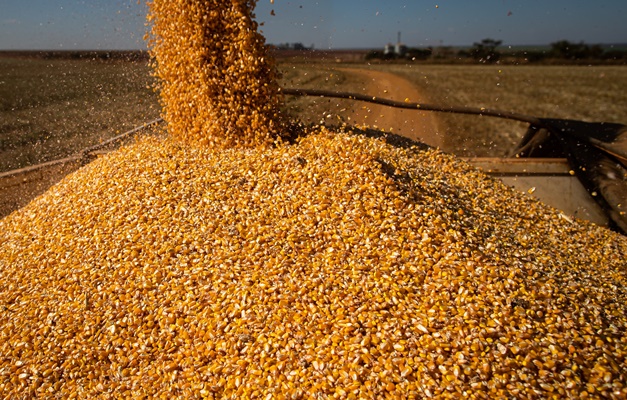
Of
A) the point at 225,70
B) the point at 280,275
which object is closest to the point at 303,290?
the point at 280,275

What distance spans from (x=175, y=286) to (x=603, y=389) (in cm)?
234

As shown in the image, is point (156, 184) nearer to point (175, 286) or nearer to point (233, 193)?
point (233, 193)

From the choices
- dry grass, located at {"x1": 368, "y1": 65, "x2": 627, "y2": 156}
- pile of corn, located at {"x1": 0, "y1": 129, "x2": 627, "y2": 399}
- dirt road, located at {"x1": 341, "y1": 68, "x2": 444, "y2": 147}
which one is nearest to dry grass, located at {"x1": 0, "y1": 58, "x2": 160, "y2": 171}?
pile of corn, located at {"x1": 0, "y1": 129, "x2": 627, "y2": 399}

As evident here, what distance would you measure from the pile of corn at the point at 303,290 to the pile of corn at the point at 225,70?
0.43 m

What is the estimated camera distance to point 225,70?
13.1 feet

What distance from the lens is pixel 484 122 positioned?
40.4 ft

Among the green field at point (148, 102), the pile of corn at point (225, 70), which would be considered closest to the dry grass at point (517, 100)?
the green field at point (148, 102)

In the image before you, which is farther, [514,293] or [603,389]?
[514,293]

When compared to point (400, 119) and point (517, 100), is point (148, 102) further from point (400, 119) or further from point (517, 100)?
point (517, 100)

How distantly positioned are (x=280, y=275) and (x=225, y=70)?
232cm

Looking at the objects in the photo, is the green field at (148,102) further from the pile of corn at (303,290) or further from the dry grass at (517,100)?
the pile of corn at (303,290)

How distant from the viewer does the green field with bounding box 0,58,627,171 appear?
6.93 metres

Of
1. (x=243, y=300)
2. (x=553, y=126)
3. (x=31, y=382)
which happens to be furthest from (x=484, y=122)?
(x=31, y=382)

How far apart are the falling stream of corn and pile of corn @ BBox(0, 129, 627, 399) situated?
0.04 feet
